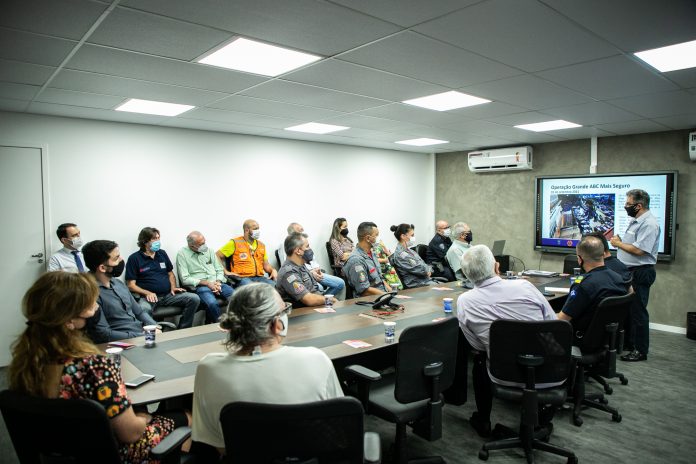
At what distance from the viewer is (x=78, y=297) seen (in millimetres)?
1674

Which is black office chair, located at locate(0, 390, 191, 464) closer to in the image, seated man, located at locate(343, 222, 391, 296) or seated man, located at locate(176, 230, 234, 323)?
seated man, located at locate(343, 222, 391, 296)

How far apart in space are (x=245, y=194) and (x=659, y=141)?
587cm

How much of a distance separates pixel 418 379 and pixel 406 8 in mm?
1937

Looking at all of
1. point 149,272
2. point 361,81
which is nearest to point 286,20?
point 361,81

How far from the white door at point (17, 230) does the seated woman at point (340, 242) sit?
372 cm

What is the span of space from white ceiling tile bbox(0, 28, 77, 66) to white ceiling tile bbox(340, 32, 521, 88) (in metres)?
1.79

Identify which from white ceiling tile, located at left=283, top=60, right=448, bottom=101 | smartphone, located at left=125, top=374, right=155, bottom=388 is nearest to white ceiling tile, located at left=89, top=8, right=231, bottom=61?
white ceiling tile, located at left=283, top=60, right=448, bottom=101

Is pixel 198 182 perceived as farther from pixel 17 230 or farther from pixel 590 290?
pixel 590 290

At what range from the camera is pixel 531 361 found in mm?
2521

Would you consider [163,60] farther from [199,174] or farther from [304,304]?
[199,174]

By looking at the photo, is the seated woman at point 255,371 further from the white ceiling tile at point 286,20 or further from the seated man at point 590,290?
the seated man at point 590,290

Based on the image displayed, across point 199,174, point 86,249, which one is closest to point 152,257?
Result: point 199,174

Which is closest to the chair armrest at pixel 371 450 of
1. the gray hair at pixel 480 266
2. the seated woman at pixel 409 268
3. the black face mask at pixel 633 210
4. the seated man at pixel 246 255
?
the gray hair at pixel 480 266

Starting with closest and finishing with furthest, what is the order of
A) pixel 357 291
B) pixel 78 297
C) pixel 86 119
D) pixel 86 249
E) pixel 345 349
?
pixel 78 297 < pixel 345 349 < pixel 86 249 < pixel 357 291 < pixel 86 119
